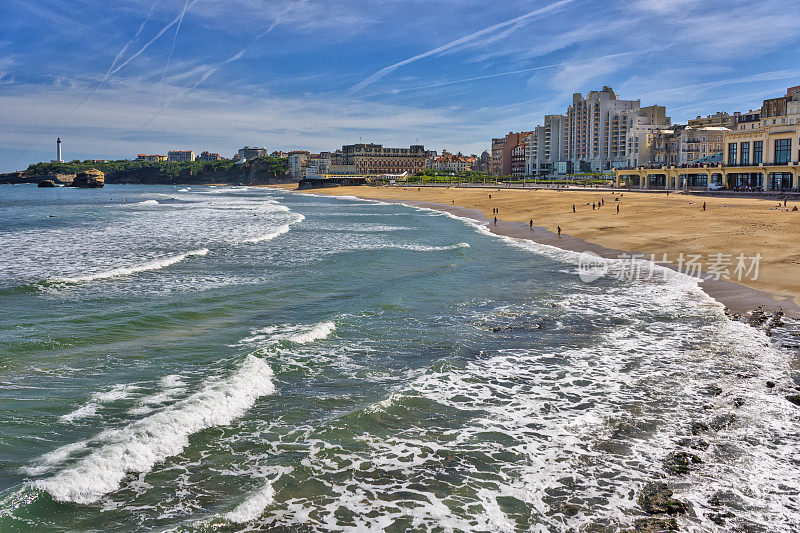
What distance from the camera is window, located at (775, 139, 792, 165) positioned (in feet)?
215

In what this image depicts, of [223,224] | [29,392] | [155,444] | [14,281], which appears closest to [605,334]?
[155,444]

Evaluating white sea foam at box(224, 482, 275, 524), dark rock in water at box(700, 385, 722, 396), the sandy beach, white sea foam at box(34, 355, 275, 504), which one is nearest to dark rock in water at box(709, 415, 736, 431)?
dark rock in water at box(700, 385, 722, 396)

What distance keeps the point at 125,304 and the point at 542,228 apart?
106 feet

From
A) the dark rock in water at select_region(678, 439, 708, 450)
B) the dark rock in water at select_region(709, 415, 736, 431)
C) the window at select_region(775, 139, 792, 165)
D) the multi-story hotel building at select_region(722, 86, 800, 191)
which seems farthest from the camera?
the window at select_region(775, 139, 792, 165)

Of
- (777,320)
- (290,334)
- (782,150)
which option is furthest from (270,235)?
(782,150)

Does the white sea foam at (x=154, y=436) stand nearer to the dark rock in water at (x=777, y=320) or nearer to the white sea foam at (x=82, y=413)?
the white sea foam at (x=82, y=413)

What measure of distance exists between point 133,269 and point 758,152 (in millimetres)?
72423

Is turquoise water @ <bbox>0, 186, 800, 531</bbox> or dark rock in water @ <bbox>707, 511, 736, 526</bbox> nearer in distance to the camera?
dark rock in water @ <bbox>707, 511, 736, 526</bbox>

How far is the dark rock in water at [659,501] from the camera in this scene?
6.83 meters

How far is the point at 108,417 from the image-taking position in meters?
9.82

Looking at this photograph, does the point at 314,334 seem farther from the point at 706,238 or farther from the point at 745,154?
the point at 745,154

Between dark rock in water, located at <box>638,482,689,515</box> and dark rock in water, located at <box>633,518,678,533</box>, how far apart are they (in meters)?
0.17

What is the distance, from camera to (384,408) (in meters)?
10.1

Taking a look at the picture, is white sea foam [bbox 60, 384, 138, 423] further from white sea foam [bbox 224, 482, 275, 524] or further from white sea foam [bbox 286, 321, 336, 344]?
white sea foam [bbox 224, 482, 275, 524]
